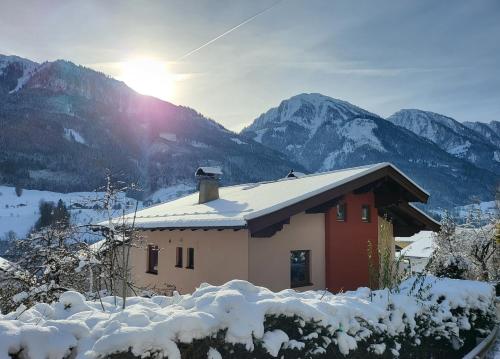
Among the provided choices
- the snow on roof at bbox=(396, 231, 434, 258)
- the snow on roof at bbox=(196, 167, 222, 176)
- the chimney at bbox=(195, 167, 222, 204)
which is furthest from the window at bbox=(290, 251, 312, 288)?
the snow on roof at bbox=(396, 231, 434, 258)

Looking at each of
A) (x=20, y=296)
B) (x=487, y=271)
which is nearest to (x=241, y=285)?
(x=20, y=296)

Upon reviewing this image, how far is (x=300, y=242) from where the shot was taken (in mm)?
13148

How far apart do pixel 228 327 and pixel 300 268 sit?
9.64 m

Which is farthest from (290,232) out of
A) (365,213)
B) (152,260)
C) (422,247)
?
(422,247)

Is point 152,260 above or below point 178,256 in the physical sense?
below

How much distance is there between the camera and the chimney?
17297mm

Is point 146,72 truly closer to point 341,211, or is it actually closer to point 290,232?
point 290,232

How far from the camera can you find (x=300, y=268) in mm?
13742

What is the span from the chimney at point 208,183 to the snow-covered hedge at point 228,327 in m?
10.5

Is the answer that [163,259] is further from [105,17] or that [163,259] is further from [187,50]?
[105,17]

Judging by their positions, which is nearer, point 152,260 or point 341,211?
point 341,211

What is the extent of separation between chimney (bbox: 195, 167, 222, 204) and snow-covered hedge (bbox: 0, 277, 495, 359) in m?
10.5

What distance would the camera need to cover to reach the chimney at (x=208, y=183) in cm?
1730

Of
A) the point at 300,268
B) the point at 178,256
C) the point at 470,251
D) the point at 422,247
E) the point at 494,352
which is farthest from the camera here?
the point at 422,247
